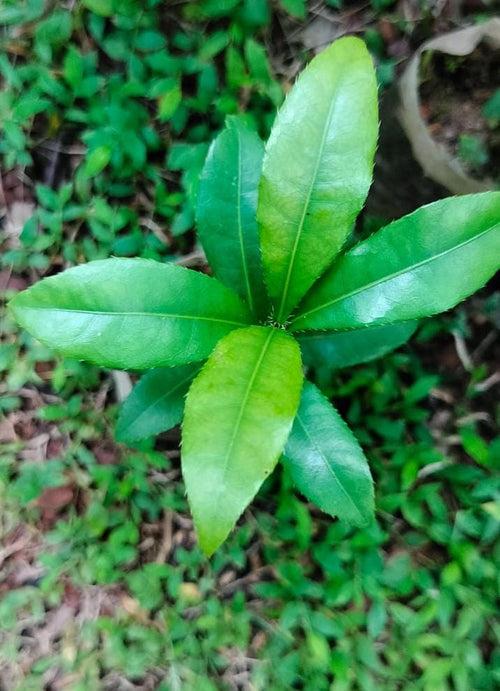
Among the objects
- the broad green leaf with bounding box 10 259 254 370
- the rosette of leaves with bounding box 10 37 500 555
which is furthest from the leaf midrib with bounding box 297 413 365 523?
the broad green leaf with bounding box 10 259 254 370

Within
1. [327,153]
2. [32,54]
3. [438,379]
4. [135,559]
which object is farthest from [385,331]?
[32,54]

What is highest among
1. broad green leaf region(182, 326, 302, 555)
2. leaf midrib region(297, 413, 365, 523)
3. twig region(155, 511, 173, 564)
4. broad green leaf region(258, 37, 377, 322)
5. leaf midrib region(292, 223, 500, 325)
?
broad green leaf region(258, 37, 377, 322)

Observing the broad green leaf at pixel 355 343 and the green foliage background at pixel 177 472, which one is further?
the green foliage background at pixel 177 472

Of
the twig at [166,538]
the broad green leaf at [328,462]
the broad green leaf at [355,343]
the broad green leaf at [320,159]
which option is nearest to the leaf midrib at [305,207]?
the broad green leaf at [320,159]

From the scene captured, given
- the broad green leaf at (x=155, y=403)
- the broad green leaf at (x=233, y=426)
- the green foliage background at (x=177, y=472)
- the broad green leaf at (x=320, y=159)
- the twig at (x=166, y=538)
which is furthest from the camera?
the twig at (x=166, y=538)

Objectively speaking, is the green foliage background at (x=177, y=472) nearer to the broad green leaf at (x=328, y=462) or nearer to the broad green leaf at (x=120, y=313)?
the broad green leaf at (x=328, y=462)

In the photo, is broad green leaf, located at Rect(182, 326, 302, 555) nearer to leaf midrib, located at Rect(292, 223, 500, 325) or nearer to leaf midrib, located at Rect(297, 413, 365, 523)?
leaf midrib, located at Rect(292, 223, 500, 325)

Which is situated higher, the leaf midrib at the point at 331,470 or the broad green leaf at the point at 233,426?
the broad green leaf at the point at 233,426
